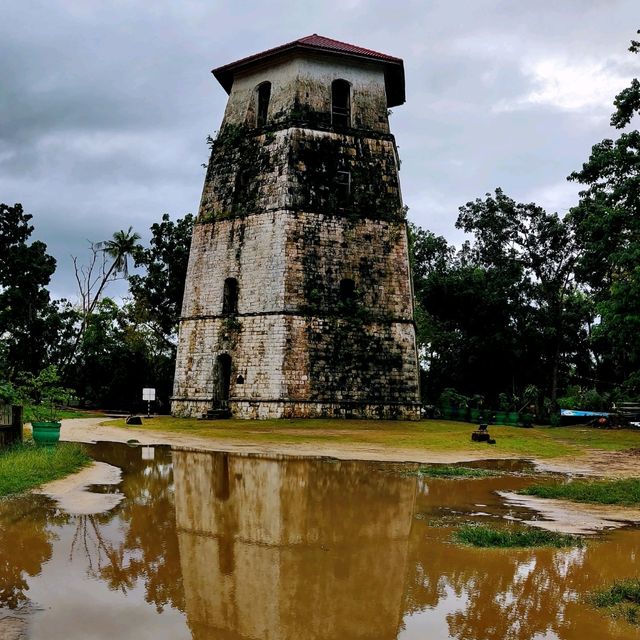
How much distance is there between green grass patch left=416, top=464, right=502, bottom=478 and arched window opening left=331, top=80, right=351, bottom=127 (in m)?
15.5

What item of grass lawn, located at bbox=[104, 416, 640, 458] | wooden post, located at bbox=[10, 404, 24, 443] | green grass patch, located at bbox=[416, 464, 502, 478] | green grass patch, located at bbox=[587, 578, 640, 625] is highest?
wooden post, located at bbox=[10, 404, 24, 443]

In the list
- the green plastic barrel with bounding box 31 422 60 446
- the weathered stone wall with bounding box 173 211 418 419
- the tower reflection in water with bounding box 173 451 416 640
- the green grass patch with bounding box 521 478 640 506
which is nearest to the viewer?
the tower reflection in water with bounding box 173 451 416 640

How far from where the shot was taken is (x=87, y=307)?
42.1 m

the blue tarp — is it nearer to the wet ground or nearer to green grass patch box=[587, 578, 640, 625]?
the wet ground

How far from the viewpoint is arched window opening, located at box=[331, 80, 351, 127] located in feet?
80.0

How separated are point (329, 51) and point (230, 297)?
924 centimetres

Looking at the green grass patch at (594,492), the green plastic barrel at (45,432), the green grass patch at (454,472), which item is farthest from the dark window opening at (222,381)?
the green grass patch at (594,492)

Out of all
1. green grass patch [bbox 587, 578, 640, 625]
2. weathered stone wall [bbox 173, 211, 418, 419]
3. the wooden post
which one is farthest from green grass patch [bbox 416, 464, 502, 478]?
weathered stone wall [bbox 173, 211, 418, 419]

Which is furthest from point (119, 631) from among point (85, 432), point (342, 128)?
point (342, 128)

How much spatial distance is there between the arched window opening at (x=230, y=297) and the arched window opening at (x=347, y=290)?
3.66 meters

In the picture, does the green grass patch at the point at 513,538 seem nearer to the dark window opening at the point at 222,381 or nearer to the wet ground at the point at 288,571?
the wet ground at the point at 288,571

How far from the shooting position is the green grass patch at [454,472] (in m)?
11.1

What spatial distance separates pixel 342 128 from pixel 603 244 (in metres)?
10.5

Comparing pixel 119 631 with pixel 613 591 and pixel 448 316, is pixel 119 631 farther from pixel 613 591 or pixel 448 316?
pixel 448 316
